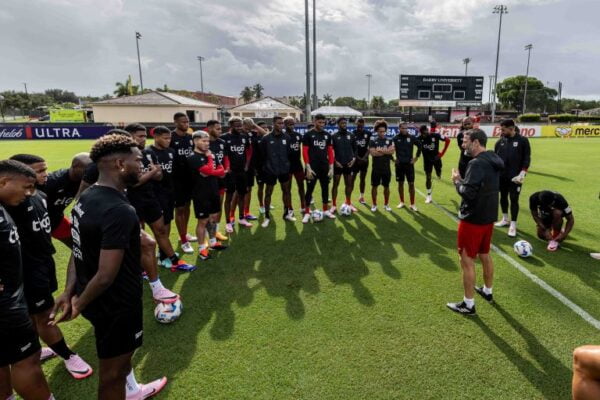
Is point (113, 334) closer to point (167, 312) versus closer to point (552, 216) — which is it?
point (167, 312)

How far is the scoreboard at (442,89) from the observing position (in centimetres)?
3956

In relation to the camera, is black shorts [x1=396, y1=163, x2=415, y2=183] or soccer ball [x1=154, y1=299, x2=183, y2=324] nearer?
soccer ball [x1=154, y1=299, x2=183, y2=324]

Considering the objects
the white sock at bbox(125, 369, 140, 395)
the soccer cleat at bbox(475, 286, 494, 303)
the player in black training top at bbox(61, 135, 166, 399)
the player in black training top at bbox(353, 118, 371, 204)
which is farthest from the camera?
the player in black training top at bbox(353, 118, 371, 204)

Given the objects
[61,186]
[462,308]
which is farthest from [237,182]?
[462,308]

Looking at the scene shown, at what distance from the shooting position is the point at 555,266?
5270 mm

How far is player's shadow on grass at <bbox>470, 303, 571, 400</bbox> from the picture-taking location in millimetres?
2951

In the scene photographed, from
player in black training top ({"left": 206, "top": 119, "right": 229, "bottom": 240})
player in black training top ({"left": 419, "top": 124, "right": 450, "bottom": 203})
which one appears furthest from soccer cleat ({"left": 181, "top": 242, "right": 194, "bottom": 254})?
player in black training top ({"left": 419, "top": 124, "right": 450, "bottom": 203})

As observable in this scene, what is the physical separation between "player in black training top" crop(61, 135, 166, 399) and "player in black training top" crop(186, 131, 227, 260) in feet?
10.2

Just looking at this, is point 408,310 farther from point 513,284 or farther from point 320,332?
point 513,284

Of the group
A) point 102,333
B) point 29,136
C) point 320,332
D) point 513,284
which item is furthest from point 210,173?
point 29,136

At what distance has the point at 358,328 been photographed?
3811 millimetres

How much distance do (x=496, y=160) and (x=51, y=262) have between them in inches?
185

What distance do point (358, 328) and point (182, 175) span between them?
13.0 feet

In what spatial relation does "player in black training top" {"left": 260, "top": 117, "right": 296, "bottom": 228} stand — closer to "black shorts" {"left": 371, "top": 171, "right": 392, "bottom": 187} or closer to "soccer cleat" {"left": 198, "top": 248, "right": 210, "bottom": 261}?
"soccer cleat" {"left": 198, "top": 248, "right": 210, "bottom": 261}
